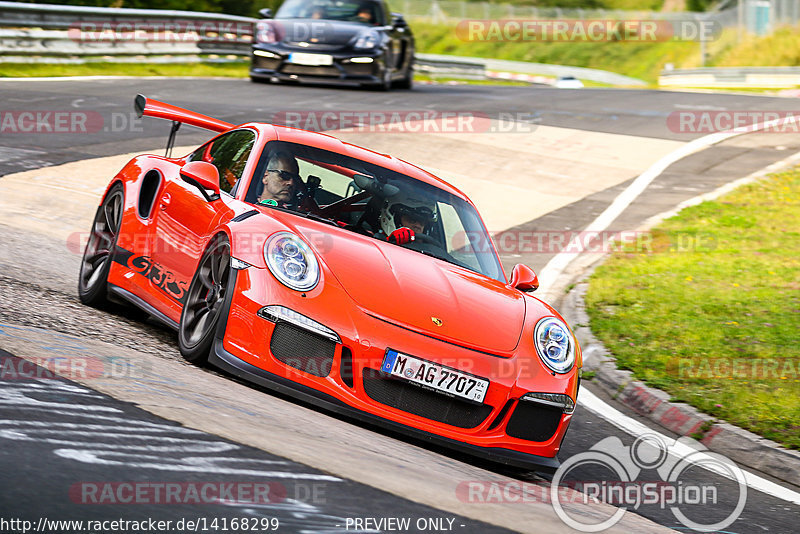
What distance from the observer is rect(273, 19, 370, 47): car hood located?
757 inches

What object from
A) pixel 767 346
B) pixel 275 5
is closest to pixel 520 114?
pixel 767 346

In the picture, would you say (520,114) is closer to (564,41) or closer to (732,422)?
(732,422)

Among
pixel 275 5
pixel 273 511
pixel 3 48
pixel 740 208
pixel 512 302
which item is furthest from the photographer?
A: pixel 275 5

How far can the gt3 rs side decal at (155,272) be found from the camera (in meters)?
5.68

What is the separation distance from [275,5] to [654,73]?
26.0m

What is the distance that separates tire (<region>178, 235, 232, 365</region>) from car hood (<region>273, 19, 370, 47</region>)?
570 inches

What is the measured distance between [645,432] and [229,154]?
3.11 metres

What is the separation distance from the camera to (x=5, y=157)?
11.4 metres

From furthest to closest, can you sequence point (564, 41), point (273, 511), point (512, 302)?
point (564, 41), point (512, 302), point (273, 511)

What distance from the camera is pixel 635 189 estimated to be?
14492 mm

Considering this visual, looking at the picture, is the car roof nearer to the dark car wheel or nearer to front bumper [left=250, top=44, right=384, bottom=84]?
front bumper [left=250, top=44, right=384, bottom=84]
